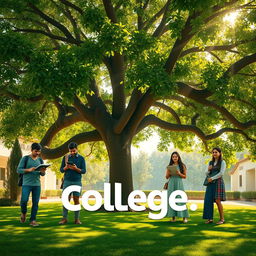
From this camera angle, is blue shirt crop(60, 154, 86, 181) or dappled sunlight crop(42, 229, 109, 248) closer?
dappled sunlight crop(42, 229, 109, 248)

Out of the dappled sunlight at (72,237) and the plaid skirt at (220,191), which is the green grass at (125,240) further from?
the plaid skirt at (220,191)

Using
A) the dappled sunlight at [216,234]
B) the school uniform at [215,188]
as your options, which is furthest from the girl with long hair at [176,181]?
the dappled sunlight at [216,234]

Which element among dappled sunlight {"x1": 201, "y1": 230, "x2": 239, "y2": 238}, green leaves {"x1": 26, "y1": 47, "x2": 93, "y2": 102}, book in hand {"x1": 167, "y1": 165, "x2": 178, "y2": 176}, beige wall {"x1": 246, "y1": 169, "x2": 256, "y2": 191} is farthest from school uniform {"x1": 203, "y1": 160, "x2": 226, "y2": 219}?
beige wall {"x1": 246, "y1": 169, "x2": 256, "y2": 191}

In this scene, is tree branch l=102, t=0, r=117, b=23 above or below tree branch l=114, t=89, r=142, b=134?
above

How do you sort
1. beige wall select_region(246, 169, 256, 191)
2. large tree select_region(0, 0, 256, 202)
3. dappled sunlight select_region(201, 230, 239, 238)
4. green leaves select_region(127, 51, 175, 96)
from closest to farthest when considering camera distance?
dappled sunlight select_region(201, 230, 239, 238), large tree select_region(0, 0, 256, 202), green leaves select_region(127, 51, 175, 96), beige wall select_region(246, 169, 256, 191)

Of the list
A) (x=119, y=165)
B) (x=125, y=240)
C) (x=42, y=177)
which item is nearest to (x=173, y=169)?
(x=125, y=240)

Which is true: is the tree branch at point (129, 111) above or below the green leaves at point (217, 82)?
below

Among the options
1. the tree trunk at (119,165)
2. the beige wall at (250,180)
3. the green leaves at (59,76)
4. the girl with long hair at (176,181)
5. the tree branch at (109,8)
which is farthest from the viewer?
the beige wall at (250,180)

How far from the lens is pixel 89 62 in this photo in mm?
13141

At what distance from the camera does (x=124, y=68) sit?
1802 cm

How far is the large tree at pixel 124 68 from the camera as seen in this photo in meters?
12.0

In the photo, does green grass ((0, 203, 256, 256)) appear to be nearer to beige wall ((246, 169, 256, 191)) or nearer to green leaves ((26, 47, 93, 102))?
green leaves ((26, 47, 93, 102))

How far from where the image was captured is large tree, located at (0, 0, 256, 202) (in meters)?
12.0

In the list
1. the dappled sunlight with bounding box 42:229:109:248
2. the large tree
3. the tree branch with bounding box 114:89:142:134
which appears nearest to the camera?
the dappled sunlight with bounding box 42:229:109:248
